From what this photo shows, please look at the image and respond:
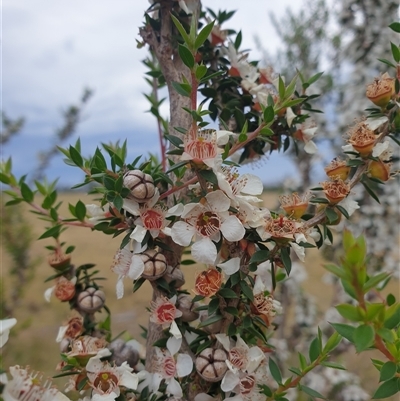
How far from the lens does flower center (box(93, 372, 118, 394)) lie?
561 mm

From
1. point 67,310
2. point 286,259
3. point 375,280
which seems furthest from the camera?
point 67,310

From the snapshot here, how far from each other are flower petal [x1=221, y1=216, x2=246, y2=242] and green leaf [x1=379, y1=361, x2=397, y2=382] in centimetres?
20

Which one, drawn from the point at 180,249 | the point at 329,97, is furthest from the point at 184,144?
A: the point at 329,97

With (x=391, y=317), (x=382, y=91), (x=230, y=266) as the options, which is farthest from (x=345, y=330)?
(x=382, y=91)

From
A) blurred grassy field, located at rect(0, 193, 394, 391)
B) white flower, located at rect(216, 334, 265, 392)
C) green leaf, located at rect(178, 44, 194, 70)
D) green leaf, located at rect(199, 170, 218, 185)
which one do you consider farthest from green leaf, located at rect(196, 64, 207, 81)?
blurred grassy field, located at rect(0, 193, 394, 391)

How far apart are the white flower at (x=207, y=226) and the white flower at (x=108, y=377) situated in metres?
0.19

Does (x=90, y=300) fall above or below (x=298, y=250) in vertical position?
below

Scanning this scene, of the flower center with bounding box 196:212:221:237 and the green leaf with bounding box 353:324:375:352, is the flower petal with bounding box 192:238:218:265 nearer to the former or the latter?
the flower center with bounding box 196:212:221:237

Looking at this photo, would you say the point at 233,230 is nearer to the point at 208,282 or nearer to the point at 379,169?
the point at 208,282

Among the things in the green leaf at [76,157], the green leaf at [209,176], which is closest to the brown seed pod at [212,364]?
the green leaf at [209,176]

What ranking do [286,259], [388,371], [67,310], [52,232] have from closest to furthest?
[388,371]
[286,259]
[52,232]
[67,310]

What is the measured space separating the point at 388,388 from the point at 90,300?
1.41ft

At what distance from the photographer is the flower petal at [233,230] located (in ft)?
1.63

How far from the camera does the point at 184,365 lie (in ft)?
1.84
